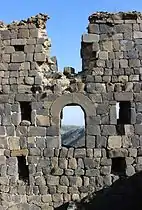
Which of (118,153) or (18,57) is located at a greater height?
(18,57)

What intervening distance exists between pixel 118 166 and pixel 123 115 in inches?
56.5

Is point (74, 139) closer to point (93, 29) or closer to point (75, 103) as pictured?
point (75, 103)

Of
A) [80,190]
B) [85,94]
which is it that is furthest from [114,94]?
[80,190]

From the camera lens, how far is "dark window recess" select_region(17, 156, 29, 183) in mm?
12570

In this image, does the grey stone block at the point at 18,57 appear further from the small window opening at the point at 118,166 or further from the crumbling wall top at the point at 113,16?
the small window opening at the point at 118,166

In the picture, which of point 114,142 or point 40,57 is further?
point 40,57

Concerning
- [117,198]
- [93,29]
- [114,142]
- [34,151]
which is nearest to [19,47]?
[93,29]

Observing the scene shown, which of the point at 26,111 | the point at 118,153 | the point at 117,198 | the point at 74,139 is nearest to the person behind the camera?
the point at 118,153

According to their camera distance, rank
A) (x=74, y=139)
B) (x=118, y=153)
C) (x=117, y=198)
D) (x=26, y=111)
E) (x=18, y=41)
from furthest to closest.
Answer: (x=74, y=139) < (x=26, y=111) < (x=18, y=41) < (x=117, y=198) < (x=118, y=153)

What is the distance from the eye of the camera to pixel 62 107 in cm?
1229

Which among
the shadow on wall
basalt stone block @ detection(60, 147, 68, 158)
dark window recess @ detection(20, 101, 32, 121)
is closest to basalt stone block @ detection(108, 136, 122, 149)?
the shadow on wall

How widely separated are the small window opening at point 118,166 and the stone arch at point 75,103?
1434 mm

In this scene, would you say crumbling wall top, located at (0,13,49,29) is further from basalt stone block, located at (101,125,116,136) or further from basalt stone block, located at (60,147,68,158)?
basalt stone block, located at (60,147,68,158)

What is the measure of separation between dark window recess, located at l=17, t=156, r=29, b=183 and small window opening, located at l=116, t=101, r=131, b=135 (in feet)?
9.01
